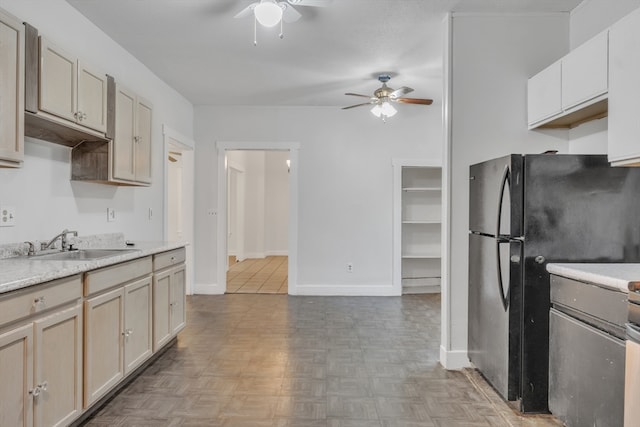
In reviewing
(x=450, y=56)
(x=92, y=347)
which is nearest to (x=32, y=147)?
(x=92, y=347)

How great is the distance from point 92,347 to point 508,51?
10.8 ft

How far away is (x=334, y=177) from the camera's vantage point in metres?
5.29

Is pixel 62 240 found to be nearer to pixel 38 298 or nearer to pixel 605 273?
pixel 38 298

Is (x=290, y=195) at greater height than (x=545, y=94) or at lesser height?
lesser

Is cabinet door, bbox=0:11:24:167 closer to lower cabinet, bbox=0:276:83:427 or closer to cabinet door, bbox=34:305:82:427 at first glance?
lower cabinet, bbox=0:276:83:427

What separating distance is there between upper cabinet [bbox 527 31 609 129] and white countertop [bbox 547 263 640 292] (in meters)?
0.91

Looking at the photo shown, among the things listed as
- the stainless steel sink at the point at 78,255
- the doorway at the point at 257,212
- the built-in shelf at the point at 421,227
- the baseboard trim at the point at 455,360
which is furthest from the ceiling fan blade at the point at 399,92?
the doorway at the point at 257,212

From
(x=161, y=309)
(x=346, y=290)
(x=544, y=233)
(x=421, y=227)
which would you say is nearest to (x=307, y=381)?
(x=161, y=309)

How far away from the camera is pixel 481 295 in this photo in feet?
8.59

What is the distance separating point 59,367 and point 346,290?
3796mm

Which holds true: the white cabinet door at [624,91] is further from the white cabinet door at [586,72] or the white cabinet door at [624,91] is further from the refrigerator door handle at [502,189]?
the refrigerator door handle at [502,189]

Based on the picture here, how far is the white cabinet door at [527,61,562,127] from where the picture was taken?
2545mm

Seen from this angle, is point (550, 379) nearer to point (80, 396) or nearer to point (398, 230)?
point (80, 396)

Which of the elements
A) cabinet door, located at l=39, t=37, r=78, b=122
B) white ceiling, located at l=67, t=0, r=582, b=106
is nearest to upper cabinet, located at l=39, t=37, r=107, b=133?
cabinet door, located at l=39, t=37, r=78, b=122
